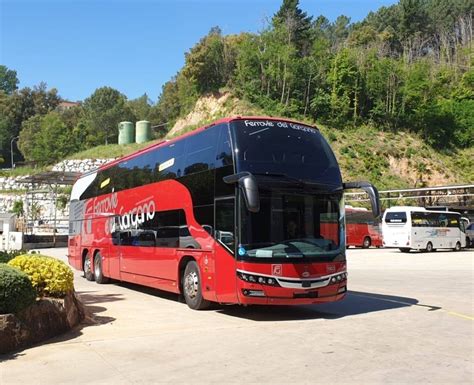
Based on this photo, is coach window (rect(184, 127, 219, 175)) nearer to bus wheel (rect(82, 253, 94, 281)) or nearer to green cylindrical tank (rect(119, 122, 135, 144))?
Answer: bus wheel (rect(82, 253, 94, 281))

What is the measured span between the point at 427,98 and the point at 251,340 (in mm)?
72479

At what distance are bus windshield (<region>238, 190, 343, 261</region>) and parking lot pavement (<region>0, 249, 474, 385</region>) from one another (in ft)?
4.29

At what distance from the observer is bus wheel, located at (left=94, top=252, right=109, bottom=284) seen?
17.2 meters

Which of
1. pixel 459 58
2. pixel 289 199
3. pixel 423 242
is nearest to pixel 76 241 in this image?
pixel 289 199

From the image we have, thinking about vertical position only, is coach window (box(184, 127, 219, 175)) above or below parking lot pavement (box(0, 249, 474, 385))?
above

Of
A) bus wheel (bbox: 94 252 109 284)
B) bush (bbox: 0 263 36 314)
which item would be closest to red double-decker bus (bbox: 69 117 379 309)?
bush (bbox: 0 263 36 314)

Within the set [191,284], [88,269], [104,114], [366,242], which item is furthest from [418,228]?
[104,114]

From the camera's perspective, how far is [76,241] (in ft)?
65.1

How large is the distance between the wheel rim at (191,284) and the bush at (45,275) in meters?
3.17

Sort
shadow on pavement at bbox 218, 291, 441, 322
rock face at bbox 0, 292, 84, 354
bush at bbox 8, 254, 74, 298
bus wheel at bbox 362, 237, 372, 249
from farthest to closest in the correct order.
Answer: bus wheel at bbox 362, 237, 372, 249, shadow on pavement at bbox 218, 291, 441, 322, bush at bbox 8, 254, 74, 298, rock face at bbox 0, 292, 84, 354

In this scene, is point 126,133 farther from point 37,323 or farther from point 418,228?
point 37,323

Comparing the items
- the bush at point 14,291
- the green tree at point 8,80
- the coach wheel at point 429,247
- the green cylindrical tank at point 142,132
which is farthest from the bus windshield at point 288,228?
the green tree at point 8,80

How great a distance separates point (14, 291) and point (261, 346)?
3.53 meters

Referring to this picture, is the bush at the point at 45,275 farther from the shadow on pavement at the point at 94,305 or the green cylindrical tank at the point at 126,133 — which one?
the green cylindrical tank at the point at 126,133
